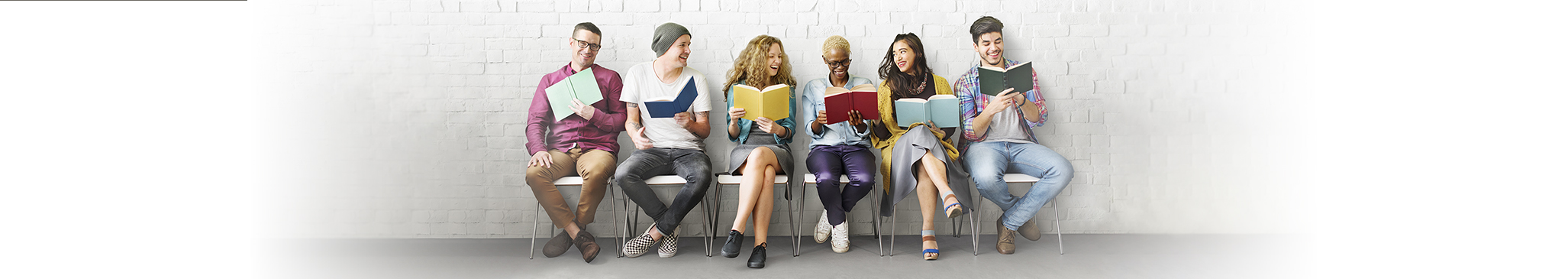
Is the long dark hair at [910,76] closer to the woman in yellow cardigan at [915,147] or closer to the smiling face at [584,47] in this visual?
the woman in yellow cardigan at [915,147]

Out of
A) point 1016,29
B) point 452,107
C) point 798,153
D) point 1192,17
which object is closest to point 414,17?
point 452,107

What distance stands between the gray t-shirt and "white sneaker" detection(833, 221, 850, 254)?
0.84 m

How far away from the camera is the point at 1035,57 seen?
318cm

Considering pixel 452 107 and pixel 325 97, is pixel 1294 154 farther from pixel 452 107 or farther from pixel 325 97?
pixel 325 97

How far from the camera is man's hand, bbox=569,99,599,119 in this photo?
2789 millimetres

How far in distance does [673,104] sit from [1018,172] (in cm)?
160

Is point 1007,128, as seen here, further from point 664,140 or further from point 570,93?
point 570,93

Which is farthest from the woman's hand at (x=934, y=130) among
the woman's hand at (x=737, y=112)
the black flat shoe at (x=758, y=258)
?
the black flat shoe at (x=758, y=258)

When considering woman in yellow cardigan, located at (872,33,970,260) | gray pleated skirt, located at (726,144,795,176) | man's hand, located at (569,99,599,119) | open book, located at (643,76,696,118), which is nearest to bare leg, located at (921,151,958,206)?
woman in yellow cardigan, located at (872,33,970,260)

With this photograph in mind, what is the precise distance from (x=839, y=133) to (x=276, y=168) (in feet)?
8.03

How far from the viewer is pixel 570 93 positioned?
283 centimetres

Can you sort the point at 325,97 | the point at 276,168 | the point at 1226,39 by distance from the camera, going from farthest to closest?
1. the point at 1226,39
2. the point at 325,97
3. the point at 276,168

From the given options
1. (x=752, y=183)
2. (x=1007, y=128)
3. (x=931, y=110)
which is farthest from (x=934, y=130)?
(x=752, y=183)

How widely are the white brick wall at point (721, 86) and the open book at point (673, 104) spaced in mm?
354
